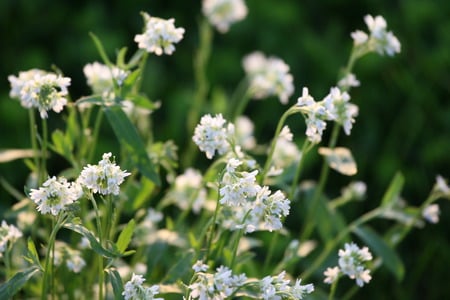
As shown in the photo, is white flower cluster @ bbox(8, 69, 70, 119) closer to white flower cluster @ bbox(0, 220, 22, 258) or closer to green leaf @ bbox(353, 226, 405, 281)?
white flower cluster @ bbox(0, 220, 22, 258)

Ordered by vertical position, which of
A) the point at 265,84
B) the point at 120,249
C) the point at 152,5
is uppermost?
the point at 152,5

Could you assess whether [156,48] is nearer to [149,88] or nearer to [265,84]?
[265,84]

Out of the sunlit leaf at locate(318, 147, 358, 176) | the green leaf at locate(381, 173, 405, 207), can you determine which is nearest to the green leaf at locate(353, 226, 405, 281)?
the green leaf at locate(381, 173, 405, 207)

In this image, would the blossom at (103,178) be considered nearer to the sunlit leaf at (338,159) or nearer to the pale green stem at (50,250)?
the pale green stem at (50,250)

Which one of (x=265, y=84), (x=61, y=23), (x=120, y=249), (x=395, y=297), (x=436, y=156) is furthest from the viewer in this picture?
(x=61, y=23)

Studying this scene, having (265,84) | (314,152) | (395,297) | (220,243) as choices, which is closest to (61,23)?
(314,152)

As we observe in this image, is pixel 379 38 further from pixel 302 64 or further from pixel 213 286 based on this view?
pixel 302 64

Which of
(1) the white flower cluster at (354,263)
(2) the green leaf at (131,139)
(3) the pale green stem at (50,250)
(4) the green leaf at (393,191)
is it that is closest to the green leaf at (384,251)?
(4) the green leaf at (393,191)
